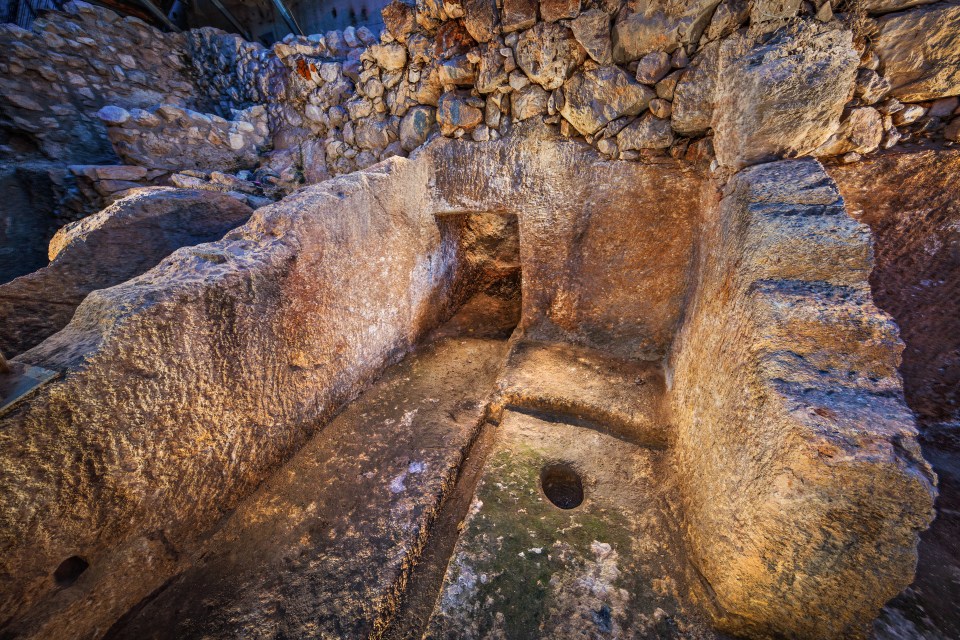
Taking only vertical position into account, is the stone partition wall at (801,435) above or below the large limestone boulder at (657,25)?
below

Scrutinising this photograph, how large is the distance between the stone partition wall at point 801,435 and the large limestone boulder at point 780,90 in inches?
6.4

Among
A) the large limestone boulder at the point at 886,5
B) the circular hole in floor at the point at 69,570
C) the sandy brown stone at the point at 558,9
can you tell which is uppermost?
the sandy brown stone at the point at 558,9

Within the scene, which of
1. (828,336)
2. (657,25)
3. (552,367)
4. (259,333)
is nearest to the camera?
(828,336)

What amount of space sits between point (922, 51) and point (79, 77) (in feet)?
27.1

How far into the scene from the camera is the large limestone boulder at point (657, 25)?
5.52 feet

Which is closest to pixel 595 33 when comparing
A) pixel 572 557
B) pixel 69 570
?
pixel 572 557

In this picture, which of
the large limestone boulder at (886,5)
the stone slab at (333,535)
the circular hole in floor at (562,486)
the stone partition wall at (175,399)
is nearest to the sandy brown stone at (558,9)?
the large limestone boulder at (886,5)

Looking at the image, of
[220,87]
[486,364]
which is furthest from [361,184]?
[220,87]

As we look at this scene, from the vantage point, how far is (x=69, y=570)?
1117mm

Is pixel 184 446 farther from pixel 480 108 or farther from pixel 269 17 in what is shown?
pixel 269 17

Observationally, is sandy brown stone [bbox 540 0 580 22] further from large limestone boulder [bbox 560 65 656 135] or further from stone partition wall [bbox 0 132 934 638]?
stone partition wall [bbox 0 132 934 638]

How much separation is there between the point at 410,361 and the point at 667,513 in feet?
6.07

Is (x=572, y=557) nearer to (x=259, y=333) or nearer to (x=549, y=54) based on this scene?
(x=259, y=333)

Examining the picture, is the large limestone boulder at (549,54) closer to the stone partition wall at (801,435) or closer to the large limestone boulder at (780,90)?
the large limestone boulder at (780,90)
